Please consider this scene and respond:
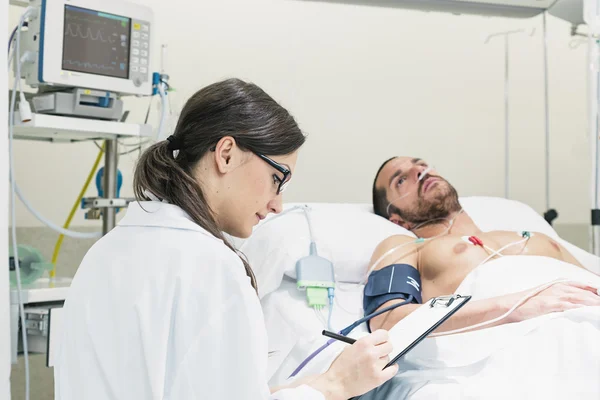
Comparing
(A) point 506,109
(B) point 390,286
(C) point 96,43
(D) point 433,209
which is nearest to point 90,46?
(C) point 96,43

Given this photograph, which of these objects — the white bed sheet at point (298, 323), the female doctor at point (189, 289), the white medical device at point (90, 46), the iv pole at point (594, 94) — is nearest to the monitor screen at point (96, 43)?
the white medical device at point (90, 46)

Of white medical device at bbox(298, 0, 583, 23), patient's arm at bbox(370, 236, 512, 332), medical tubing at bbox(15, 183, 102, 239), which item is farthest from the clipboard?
white medical device at bbox(298, 0, 583, 23)

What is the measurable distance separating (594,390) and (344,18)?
2186 mm

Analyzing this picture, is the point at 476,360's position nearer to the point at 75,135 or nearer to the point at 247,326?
the point at 247,326

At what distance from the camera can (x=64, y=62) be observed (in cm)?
200

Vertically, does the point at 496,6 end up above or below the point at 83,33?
above

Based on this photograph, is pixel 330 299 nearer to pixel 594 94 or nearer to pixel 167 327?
pixel 167 327

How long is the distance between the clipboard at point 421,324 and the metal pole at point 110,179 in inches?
51.8

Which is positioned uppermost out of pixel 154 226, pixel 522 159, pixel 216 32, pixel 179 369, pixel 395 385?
pixel 216 32

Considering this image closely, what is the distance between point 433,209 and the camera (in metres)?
2.43

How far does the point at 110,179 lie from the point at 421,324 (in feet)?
4.69

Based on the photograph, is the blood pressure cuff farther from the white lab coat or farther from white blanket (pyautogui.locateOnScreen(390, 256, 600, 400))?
the white lab coat

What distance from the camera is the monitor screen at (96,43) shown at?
201cm

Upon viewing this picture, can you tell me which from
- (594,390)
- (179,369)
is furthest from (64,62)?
(594,390)
